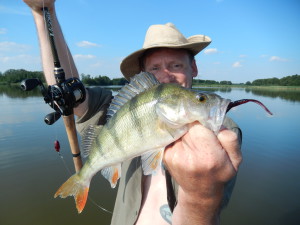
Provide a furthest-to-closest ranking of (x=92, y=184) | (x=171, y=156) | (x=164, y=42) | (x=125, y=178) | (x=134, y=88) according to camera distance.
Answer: (x=92, y=184), (x=164, y=42), (x=125, y=178), (x=134, y=88), (x=171, y=156)

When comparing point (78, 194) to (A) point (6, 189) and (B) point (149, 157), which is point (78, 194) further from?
(A) point (6, 189)

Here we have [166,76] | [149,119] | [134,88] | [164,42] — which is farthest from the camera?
[166,76]

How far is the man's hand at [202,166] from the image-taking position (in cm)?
125

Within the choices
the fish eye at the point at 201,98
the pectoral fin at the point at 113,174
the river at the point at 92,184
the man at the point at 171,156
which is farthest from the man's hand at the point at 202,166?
the river at the point at 92,184

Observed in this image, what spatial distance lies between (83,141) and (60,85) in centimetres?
64

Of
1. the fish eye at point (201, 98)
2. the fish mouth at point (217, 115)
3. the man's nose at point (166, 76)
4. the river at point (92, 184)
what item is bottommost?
the river at point (92, 184)

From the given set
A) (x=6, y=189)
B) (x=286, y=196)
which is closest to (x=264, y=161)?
(x=286, y=196)

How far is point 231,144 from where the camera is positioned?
48.6 inches

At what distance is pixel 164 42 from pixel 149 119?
4.63ft

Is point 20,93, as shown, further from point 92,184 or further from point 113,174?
point 113,174

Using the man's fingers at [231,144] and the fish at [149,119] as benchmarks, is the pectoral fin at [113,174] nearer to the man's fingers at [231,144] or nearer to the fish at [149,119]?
the fish at [149,119]

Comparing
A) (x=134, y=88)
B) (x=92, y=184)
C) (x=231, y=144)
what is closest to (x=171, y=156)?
(x=231, y=144)

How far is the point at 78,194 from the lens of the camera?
1980 mm

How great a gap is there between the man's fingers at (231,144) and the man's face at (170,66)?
1.58 meters
